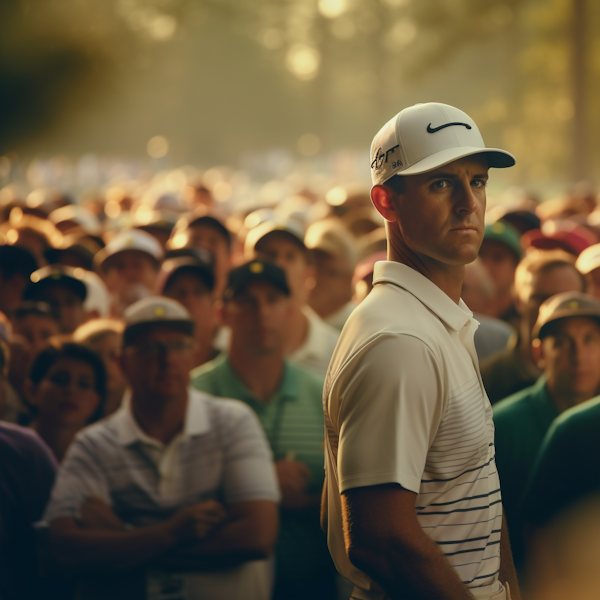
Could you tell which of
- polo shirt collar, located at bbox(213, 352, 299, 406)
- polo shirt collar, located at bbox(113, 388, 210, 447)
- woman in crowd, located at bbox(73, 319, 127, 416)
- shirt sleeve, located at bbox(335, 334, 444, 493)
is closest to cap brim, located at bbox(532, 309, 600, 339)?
polo shirt collar, located at bbox(213, 352, 299, 406)

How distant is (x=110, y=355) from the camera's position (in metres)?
5.71

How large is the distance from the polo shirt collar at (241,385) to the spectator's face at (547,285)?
146 cm

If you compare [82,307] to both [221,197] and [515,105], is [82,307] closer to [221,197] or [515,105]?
[221,197]

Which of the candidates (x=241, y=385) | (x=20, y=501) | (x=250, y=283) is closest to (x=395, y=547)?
(x=20, y=501)

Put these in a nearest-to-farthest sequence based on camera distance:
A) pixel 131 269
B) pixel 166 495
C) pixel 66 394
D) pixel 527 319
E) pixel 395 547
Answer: pixel 395 547 < pixel 166 495 < pixel 66 394 < pixel 527 319 < pixel 131 269

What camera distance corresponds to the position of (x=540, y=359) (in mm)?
4953

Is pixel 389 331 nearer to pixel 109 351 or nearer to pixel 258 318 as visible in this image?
pixel 258 318

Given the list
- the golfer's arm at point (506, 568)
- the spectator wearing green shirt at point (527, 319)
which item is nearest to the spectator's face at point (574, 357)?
the spectator wearing green shirt at point (527, 319)

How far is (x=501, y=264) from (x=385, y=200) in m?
5.07

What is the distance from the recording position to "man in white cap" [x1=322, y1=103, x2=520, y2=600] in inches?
85.4

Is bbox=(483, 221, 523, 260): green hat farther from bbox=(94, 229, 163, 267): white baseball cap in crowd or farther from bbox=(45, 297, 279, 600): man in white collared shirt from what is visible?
bbox=(45, 297, 279, 600): man in white collared shirt

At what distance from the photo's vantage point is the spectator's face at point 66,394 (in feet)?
17.3

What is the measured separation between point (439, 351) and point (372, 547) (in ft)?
1.57

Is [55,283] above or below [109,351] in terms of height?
above
